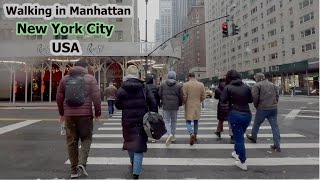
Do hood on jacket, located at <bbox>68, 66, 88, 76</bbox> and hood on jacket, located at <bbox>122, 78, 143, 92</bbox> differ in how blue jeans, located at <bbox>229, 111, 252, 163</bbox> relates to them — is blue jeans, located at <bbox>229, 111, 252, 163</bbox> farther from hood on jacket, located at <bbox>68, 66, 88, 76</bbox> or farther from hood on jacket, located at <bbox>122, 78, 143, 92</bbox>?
hood on jacket, located at <bbox>68, 66, 88, 76</bbox>

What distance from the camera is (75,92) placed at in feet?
17.8

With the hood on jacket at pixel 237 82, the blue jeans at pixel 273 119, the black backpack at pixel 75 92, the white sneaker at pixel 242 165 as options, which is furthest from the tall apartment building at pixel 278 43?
the black backpack at pixel 75 92

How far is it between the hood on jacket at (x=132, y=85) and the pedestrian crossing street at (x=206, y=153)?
1533 millimetres

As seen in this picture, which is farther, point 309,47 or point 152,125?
point 309,47

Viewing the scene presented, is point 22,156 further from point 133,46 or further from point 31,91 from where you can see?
point 31,91

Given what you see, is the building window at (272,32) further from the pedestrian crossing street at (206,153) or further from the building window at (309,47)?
the pedestrian crossing street at (206,153)

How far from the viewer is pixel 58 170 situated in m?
5.96

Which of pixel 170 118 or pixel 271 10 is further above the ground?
pixel 271 10

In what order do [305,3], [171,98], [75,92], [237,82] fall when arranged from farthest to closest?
[305,3], [171,98], [237,82], [75,92]

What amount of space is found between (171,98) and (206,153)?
1.73 m

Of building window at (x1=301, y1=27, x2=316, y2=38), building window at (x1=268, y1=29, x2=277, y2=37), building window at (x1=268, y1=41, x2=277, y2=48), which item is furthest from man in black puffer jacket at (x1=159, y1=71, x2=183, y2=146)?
building window at (x1=268, y1=29, x2=277, y2=37)

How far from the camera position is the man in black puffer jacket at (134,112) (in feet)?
17.1

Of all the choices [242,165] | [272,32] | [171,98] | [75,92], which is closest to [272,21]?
[272,32]

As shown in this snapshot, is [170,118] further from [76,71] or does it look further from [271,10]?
[271,10]
